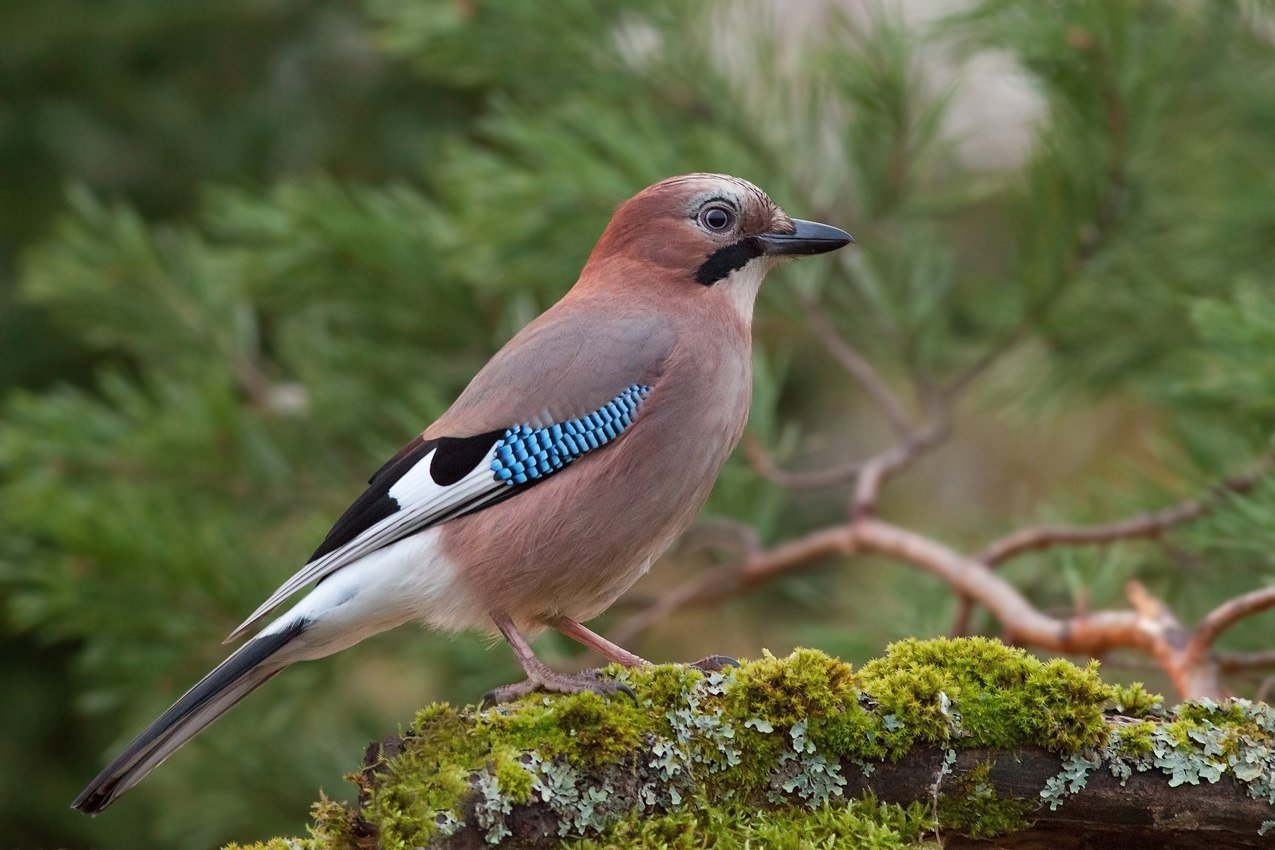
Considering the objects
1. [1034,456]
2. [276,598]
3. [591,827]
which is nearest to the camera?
[591,827]

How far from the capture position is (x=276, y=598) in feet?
9.48

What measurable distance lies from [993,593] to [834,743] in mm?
1225

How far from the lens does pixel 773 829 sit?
2119mm

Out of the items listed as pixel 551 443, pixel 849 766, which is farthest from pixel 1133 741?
pixel 551 443

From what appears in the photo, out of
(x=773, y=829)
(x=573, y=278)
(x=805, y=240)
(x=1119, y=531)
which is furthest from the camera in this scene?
(x=573, y=278)

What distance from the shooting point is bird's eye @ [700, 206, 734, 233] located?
355 cm

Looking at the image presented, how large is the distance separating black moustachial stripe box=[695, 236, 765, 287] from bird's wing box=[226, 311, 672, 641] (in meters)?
0.42

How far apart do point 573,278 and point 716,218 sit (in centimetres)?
86

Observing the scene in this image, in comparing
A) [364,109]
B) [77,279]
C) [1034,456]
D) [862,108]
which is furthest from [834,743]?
[1034,456]

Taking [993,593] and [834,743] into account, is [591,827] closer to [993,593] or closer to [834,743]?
[834,743]

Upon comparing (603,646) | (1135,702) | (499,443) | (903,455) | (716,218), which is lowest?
(903,455)

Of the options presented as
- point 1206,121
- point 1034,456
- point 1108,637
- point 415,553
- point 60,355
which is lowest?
point 1034,456

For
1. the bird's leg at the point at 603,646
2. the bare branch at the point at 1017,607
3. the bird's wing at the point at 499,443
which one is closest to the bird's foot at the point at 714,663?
the bird's leg at the point at 603,646

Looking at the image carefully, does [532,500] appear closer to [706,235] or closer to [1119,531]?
[706,235]
